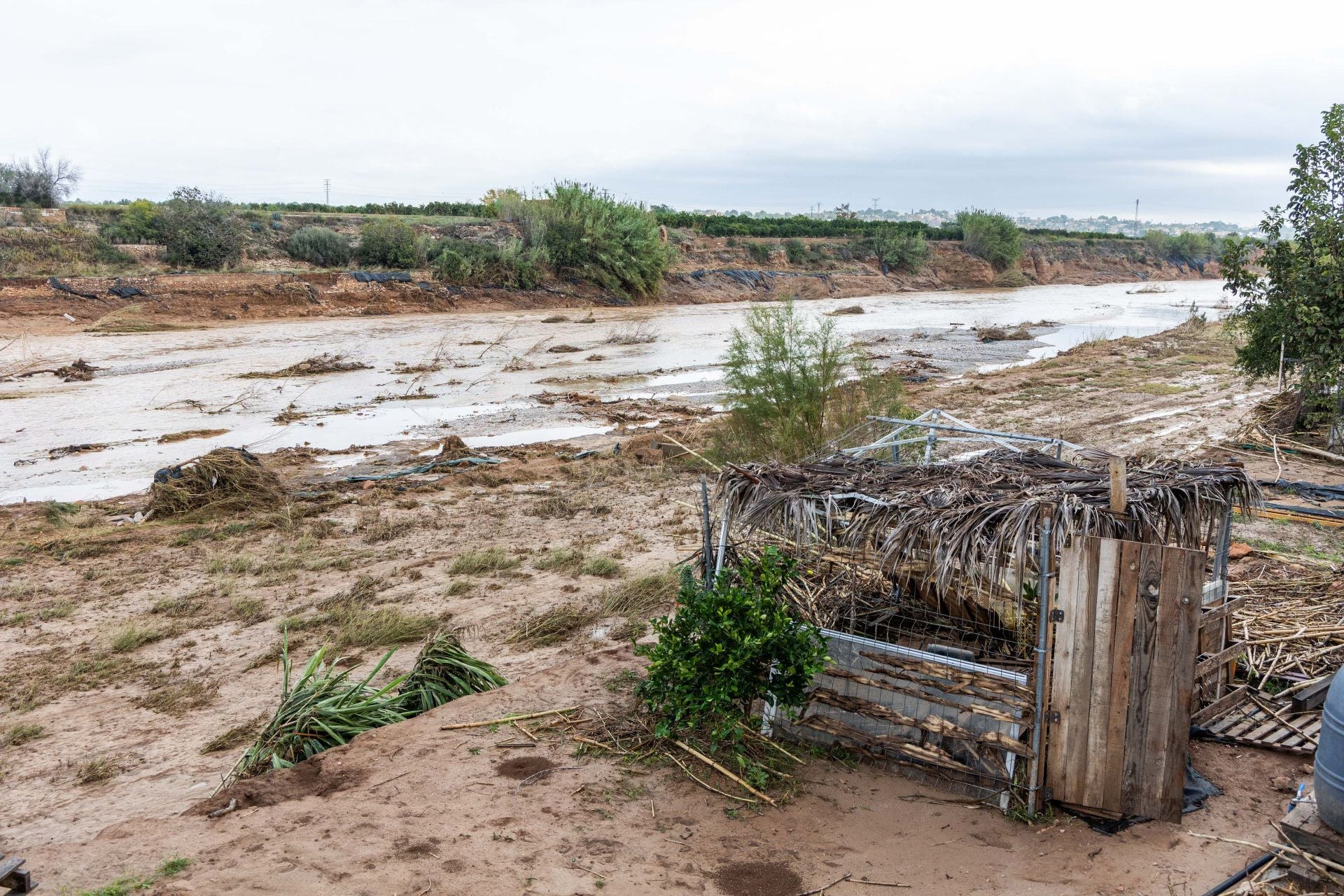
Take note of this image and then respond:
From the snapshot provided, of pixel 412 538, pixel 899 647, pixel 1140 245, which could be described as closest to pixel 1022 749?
pixel 899 647

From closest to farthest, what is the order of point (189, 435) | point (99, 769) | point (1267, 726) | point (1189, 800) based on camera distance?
1. point (1189, 800)
2. point (1267, 726)
3. point (99, 769)
4. point (189, 435)

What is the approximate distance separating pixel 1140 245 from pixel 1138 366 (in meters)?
69.1

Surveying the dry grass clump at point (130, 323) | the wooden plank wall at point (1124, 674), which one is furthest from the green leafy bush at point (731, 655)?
the dry grass clump at point (130, 323)

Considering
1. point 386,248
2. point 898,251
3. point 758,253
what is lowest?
point 386,248

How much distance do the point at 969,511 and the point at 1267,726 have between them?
2.41m

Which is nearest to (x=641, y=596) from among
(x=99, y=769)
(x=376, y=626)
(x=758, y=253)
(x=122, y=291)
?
(x=376, y=626)

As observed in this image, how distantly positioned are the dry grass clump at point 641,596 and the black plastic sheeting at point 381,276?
100 ft

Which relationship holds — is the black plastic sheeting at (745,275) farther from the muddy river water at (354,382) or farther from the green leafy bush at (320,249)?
the green leafy bush at (320,249)

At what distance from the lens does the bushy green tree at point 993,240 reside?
2660 inches

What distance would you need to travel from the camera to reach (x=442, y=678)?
23.6 ft

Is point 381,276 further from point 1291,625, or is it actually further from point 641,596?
point 1291,625

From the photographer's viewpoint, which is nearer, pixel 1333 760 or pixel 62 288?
pixel 1333 760

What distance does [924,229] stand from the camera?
71.8 m

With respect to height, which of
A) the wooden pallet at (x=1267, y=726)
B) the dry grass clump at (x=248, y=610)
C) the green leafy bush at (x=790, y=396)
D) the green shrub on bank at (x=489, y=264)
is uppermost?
the green shrub on bank at (x=489, y=264)
